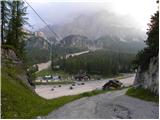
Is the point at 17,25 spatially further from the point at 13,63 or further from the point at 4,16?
the point at 13,63

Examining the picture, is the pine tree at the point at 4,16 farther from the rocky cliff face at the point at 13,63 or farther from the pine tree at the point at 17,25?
the rocky cliff face at the point at 13,63

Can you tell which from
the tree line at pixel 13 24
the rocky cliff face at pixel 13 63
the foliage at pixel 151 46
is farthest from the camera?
the tree line at pixel 13 24

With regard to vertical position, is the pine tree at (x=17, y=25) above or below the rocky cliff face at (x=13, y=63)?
above

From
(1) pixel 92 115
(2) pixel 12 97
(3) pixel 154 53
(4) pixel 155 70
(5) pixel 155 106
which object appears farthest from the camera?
(3) pixel 154 53

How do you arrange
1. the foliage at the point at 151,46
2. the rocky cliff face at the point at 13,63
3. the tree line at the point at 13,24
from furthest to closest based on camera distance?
the tree line at the point at 13,24
the foliage at the point at 151,46
the rocky cliff face at the point at 13,63

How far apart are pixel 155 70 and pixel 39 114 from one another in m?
23.7

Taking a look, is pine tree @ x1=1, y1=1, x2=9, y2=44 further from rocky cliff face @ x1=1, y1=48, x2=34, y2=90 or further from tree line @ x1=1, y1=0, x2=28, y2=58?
rocky cliff face @ x1=1, y1=48, x2=34, y2=90

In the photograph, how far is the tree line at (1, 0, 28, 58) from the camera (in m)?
58.5

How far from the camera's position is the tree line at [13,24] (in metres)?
58.5

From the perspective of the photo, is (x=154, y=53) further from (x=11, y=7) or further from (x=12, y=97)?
(x=11, y=7)

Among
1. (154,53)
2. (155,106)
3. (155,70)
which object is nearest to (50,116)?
(155,106)

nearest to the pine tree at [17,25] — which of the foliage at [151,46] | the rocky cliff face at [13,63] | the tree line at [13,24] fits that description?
the tree line at [13,24]

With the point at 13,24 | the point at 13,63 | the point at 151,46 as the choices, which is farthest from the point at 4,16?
the point at 151,46

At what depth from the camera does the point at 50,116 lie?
24.1 meters
